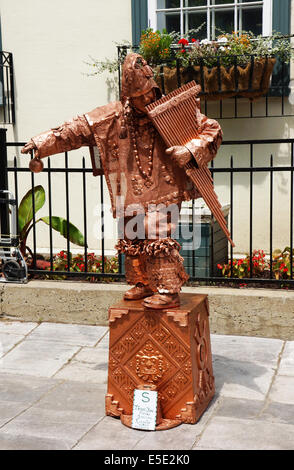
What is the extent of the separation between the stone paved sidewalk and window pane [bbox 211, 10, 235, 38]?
12.8 feet

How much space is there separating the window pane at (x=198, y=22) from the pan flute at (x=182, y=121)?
4.04 m

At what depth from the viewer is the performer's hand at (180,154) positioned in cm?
336

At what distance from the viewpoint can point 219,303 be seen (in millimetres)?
5102

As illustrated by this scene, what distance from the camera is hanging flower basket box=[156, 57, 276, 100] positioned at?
259 inches

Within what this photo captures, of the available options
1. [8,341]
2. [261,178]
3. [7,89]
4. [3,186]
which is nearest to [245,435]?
[8,341]

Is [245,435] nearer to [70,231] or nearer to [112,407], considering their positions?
[112,407]

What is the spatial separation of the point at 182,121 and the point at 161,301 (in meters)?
1.05

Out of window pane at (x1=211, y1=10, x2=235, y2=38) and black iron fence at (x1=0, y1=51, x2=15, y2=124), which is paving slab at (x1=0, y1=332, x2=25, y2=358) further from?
window pane at (x1=211, y1=10, x2=235, y2=38)

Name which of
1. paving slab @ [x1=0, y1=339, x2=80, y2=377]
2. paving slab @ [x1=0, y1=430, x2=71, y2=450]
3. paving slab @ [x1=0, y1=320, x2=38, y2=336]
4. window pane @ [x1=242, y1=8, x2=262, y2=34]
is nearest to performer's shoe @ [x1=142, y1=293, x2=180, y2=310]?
paving slab @ [x1=0, y1=430, x2=71, y2=450]

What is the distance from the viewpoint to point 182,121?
11.5 feet

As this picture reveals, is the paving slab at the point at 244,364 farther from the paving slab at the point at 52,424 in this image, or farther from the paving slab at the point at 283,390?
the paving slab at the point at 52,424

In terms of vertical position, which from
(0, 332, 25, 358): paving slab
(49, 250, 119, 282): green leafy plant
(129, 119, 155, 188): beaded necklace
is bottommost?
(0, 332, 25, 358): paving slab

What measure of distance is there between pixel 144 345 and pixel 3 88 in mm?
5043
